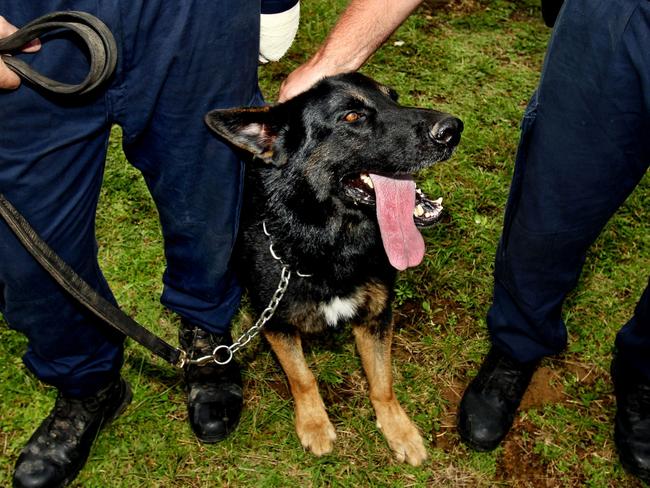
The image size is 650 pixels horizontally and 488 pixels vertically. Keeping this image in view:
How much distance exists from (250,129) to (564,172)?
3.67ft

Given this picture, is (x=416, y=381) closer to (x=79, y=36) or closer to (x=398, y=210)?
(x=398, y=210)

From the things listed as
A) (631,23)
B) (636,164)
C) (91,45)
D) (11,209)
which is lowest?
(636,164)

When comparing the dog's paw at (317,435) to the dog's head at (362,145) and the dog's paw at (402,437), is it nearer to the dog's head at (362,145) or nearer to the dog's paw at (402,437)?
the dog's paw at (402,437)

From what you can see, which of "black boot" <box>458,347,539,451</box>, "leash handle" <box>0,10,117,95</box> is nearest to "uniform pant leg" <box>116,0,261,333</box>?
"leash handle" <box>0,10,117,95</box>

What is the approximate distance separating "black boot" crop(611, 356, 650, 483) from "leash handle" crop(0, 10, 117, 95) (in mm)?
2422

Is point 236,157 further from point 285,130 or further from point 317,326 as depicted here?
point 317,326

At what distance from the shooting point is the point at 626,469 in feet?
9.17

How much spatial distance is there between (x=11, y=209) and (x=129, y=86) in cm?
50

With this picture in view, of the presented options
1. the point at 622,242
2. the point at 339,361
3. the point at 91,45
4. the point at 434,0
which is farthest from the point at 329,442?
the point at 434,0

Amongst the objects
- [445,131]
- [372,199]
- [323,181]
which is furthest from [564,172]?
[323,181]

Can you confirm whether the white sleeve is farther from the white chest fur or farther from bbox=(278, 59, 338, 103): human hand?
the white chest fur

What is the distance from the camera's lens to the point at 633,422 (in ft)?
9.25

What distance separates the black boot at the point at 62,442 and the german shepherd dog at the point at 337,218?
0.81m

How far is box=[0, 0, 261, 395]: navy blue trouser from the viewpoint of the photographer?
189cm
